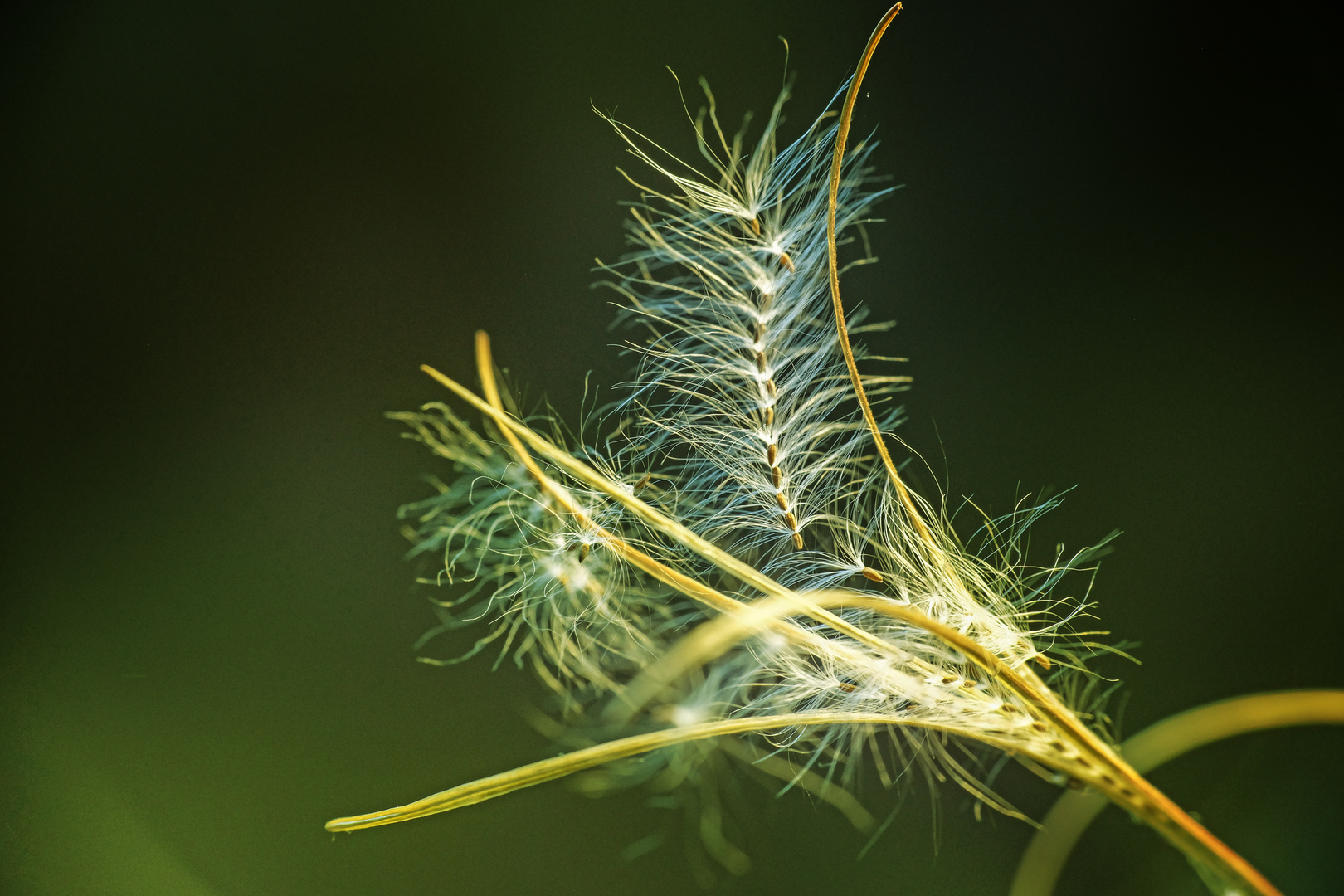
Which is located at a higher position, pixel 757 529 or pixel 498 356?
pixel 498 356

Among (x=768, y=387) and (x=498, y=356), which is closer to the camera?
(x=768, y=387)

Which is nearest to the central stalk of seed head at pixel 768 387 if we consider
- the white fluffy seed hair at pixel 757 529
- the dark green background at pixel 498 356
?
the white fluffy seed hair at pixel 757 529

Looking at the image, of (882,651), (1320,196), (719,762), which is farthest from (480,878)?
(1320,196)

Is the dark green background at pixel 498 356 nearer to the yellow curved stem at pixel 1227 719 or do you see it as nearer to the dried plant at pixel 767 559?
the dried plant at pixel 767 559

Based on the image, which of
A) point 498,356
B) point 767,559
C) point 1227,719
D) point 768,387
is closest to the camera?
point 1227,719

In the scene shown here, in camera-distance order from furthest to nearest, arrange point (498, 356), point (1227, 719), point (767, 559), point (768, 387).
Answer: point (498, 356)
point (767, 559)
point (768, 387)
point (1227, 719)

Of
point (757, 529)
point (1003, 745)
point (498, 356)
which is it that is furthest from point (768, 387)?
point (498, 356)

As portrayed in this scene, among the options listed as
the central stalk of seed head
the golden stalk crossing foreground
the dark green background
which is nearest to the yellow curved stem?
the golden stalk crossing foreground

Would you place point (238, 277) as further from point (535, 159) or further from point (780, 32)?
point (780, 32)

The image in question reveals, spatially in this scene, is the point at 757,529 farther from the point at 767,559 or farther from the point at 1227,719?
the point at 1227,719
